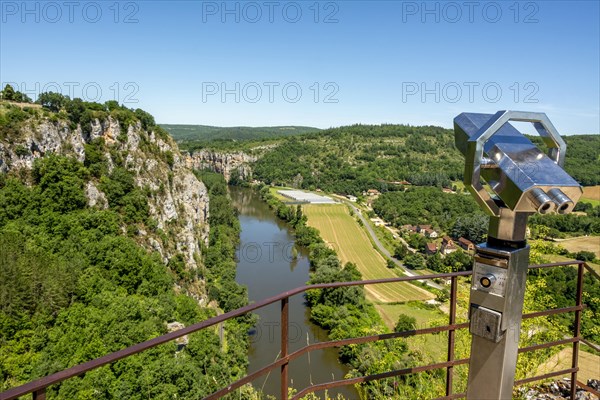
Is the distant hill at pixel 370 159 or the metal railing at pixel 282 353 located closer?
the metal railing at pixel 282 353

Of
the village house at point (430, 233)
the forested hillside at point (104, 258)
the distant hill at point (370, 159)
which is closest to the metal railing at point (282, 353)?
the forested hillside at point (104, 258)

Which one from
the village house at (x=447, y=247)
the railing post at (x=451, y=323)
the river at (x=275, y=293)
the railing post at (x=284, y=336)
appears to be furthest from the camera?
the village house at (x=447, y=247)

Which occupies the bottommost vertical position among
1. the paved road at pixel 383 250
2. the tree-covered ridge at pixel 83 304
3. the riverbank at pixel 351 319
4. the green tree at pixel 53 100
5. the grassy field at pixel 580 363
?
the paved road at pixel 383 250

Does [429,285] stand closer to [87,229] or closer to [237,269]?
[237,269]

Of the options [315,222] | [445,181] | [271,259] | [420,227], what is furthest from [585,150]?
[271,259]

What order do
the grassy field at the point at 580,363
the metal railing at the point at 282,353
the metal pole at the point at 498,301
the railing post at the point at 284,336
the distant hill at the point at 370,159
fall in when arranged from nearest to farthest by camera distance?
the metal railing at the point at 282,353 → the metal pole at the point at 498,301 → the railing post at the point at 284,336 → the grassy field at the point at 580,363 → the distant hill at the point at 370,159

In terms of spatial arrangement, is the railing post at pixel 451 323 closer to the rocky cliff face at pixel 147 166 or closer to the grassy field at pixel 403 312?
the grassy field at pixel 403 312

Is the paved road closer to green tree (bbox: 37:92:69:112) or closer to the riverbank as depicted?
the riverbank
